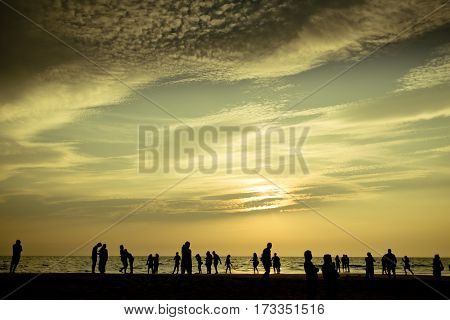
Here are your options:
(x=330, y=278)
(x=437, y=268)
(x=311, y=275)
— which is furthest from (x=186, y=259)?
(x=437, y=268)

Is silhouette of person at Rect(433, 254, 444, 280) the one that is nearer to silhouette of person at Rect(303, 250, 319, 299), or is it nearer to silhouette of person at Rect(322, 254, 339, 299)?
silhouette of person at Rect(303, 250, 319, 299)

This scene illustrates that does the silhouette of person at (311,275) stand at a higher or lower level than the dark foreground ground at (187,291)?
higher

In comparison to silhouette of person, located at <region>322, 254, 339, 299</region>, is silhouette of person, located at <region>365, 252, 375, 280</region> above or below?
below

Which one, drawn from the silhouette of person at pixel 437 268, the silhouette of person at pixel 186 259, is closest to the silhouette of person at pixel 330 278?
the silhouette of person at pixel 186 259

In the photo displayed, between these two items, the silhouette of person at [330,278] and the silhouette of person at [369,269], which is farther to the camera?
the silhouette of person at [369,269]

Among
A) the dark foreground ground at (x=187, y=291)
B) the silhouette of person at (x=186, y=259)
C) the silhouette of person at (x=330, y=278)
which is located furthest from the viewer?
the silhouette of person at (x=186, y=259)

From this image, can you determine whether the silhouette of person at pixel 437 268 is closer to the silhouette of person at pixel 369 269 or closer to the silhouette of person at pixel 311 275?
the silhouette of person at pixel 369 269

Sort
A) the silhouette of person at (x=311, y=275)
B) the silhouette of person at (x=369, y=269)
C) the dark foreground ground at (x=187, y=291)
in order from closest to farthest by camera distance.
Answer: the silhouette of person at (x=311, y=275) → the dark foreground ground at (x=187, y=291) → the silhouette of person at (x=369, y=269)

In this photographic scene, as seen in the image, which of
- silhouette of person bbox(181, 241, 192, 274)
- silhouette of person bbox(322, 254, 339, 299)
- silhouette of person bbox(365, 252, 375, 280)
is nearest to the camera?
silhouette of person bbox(322, 254, 339, 299)

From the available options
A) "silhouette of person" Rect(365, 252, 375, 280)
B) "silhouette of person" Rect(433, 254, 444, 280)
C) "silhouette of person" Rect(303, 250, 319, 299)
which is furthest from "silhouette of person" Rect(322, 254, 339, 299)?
"silhouette of person" Rect(433, 254, 444, 280)

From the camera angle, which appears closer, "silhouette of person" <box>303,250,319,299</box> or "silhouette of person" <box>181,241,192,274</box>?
"silhouette of person" <box>303,250,319,299</box>

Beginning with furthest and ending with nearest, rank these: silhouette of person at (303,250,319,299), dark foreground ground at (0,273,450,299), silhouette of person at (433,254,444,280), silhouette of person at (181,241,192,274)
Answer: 1. silhouette of person at (433,254,444,280)
2. silhouette of person at (181,241,192,274)
3. dark foreground ground at (0,273,450,299)
4. silhouette of person at (303,250,319,299)

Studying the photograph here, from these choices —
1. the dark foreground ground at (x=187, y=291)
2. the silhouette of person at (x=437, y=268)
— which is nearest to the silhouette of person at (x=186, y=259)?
the dark foreground ground at (x=187, y=291)
